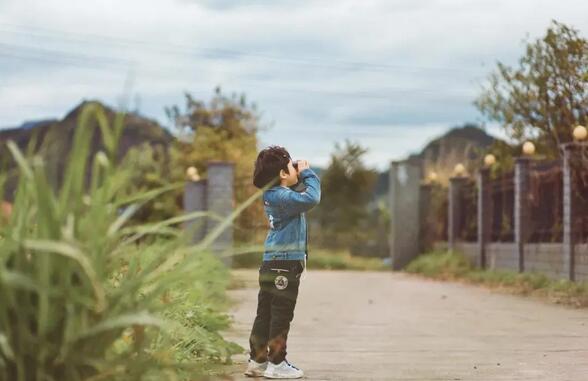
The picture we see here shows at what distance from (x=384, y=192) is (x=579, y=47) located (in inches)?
2052

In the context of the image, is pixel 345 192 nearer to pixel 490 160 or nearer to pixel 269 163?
pixel 490 160

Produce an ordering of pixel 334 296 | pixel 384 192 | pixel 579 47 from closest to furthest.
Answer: pixel 334 296 → pixel 579 47 → pixel 384 192

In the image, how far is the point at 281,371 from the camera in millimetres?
5410

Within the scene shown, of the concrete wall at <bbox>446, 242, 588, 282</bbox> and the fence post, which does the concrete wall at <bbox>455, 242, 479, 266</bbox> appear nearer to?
the concrete wall at <bbox>446, 242, 588, 282</bbox>

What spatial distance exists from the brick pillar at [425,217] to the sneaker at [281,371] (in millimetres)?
19227

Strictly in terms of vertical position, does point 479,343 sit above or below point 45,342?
below

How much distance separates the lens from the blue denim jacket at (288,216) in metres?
5.39

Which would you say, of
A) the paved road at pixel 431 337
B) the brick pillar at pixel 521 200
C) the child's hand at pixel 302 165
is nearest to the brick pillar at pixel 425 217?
the brick pillar at pixel 521 200

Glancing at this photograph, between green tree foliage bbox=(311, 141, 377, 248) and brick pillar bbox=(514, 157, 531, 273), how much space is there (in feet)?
57.0

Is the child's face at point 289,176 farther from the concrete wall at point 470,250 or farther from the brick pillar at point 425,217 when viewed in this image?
the brick pillar at point 425,217

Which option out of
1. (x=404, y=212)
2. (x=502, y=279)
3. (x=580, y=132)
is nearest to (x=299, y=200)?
(x=580, y=132)

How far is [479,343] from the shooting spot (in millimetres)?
7352

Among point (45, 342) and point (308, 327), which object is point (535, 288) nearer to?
point (308, 327)

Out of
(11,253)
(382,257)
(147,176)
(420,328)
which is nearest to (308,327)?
(420,328)
